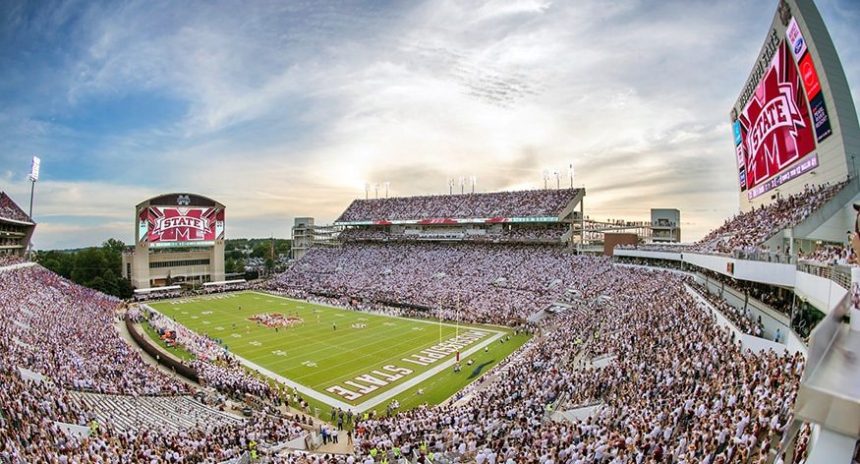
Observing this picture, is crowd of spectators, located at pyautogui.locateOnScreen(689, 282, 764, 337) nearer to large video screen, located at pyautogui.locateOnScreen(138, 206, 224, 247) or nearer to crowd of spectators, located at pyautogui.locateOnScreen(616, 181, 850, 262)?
crowd of spectators, located at pyautogui.locateOnScreen(616, 181, 850, 262)

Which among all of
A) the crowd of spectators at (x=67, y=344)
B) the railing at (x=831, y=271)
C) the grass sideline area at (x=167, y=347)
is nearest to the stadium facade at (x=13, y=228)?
the crowd of spectators at (x=67, y=344)

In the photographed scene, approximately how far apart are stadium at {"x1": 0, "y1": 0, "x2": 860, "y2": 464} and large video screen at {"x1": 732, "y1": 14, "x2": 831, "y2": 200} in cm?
15

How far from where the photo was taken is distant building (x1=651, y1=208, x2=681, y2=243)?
63031mm

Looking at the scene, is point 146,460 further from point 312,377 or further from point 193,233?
point 193,233

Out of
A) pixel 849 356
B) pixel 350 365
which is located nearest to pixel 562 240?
pixel 350 365

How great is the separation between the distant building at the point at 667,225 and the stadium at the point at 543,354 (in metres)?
21.8

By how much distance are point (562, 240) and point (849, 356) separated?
45.5 meters

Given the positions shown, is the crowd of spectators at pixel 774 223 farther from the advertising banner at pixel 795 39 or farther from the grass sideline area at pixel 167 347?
the grass sideline area at pixel 167 347

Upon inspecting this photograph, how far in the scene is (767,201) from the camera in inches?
1109

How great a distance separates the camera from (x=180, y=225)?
196 ft

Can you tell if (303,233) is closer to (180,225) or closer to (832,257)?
(180,225)

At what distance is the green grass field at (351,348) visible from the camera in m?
22.9

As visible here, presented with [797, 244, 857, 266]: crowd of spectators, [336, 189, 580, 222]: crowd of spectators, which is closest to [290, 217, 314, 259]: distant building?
[336, 189, 580, 222]: crowd of spectators

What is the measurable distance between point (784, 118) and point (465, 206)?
130 feet
